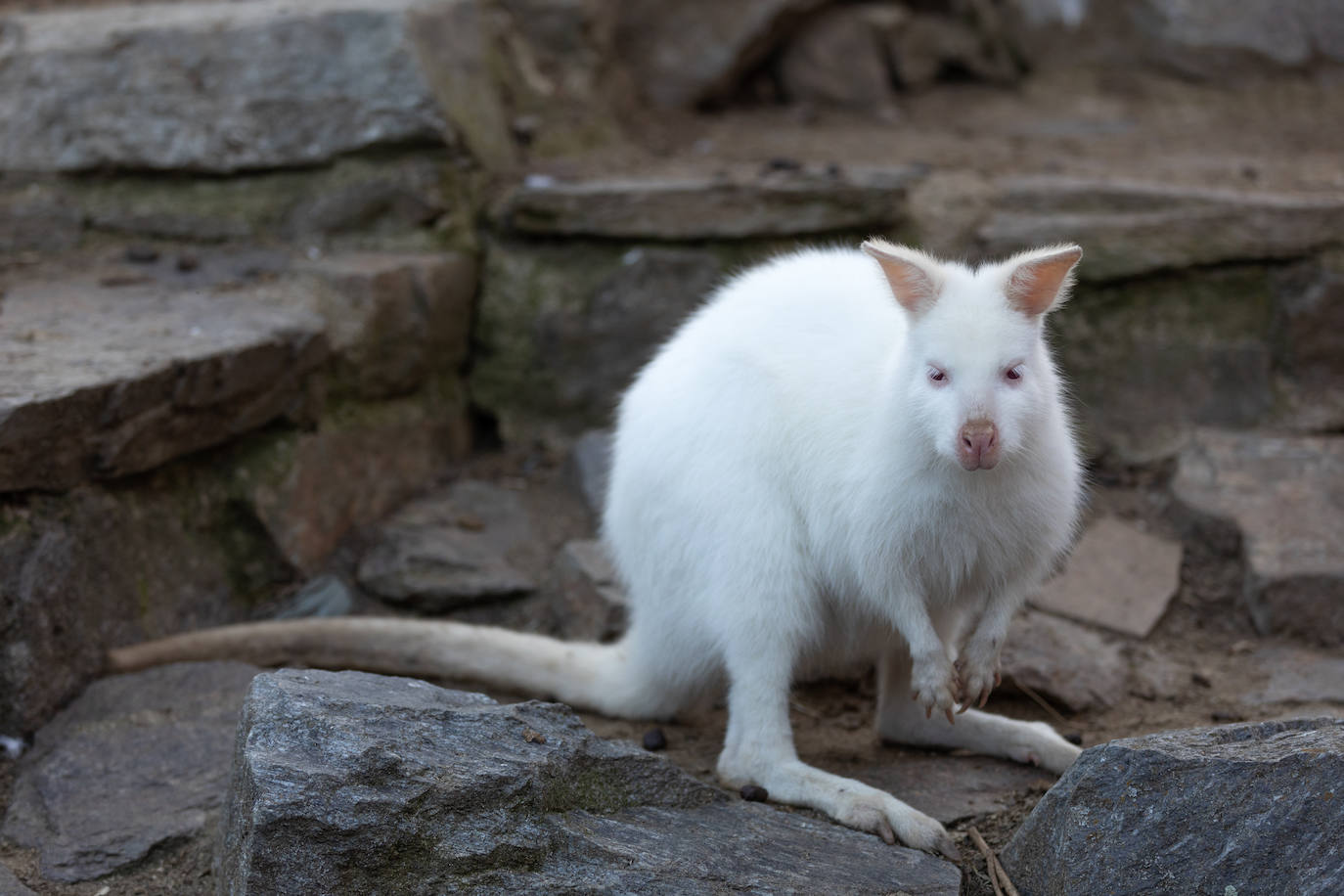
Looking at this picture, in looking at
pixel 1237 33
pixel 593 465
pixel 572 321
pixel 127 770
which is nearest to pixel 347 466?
pixel 593 465

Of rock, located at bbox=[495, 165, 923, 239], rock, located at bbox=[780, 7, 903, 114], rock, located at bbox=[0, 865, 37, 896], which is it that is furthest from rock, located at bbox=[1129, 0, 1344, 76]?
rock, located at bbox=[0, 865, 37, 896]

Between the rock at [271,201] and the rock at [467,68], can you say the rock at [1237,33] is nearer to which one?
the rock at [467,68]

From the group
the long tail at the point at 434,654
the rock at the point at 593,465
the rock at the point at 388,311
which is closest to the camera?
the long tail at the point at 434,654

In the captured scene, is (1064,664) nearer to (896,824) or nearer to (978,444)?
(896,824)

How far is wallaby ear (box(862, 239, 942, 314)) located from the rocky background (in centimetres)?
89

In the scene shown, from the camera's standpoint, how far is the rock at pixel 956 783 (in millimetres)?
2811

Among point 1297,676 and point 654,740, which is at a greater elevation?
point 1297,676

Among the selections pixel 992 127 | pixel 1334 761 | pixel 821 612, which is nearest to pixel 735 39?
pixel 992 127

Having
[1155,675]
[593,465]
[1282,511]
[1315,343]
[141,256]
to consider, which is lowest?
[1155,675]

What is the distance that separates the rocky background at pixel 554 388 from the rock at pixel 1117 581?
0.01 m

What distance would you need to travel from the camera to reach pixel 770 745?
2811 mm

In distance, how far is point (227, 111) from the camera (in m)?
4.36

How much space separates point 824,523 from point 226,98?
2.76 m

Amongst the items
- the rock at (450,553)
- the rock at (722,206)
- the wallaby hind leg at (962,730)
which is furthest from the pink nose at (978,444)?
the rock at (722,206)
